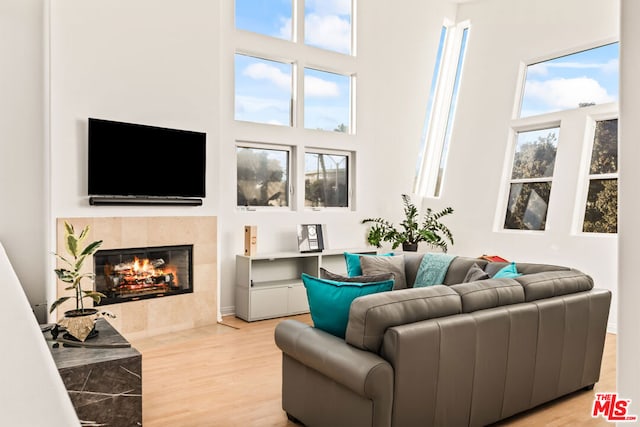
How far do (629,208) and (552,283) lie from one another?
7.57 ft

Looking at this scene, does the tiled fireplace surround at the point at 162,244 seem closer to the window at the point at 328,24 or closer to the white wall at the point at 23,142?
the white wall at the point at 23,142

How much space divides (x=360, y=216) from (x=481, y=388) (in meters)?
4.08

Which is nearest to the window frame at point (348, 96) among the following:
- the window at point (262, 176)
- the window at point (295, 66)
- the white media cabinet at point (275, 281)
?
the window at point (295, 66)

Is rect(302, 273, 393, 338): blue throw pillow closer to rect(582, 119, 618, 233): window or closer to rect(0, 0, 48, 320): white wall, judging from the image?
rect(0, 0, 48, 320): white wall

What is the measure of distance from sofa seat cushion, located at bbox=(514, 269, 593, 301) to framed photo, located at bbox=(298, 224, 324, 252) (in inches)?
116

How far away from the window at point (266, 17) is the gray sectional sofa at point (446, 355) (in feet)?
13.5

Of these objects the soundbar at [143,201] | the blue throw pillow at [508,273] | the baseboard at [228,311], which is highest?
the soundbar at [143,201]

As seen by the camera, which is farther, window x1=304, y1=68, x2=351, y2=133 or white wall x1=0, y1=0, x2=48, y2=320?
window x1=304, y1=68, x2=351, y2=133

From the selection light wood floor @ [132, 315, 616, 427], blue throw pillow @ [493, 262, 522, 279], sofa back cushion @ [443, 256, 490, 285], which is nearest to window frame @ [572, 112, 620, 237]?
light wood floor @ [132, 315, 616, 427]

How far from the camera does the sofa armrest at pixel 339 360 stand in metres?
2.18

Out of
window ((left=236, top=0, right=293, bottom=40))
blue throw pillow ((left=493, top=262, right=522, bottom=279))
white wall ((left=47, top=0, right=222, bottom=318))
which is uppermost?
window ((left=236, top=0, right=293, bottom=40))

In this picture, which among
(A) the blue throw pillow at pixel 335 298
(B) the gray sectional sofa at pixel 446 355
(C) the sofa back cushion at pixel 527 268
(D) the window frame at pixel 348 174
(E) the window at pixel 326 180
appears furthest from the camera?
(E) the window at pixel 326 180

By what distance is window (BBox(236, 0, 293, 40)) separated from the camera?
5590 mm

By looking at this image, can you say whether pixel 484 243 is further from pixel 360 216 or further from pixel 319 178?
pixel 319 178
